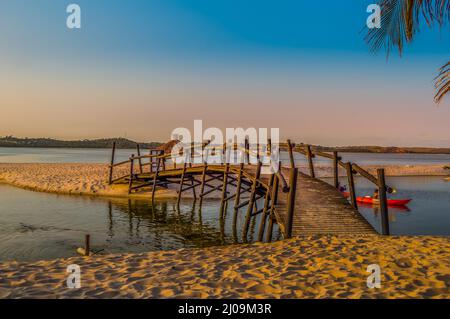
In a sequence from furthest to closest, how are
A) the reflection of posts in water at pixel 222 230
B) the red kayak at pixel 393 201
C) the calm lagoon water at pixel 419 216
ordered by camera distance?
the red kayak at pixel 393 201 < the calm lagoon water at pixel 419 216 < the reflection of posts in water at pixel 222 230

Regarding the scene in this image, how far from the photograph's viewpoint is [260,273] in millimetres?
7086

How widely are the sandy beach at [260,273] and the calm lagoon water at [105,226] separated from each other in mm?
3951

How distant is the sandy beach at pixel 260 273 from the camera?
239 inches

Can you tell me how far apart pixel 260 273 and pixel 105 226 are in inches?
409

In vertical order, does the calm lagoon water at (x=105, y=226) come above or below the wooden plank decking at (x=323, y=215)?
below

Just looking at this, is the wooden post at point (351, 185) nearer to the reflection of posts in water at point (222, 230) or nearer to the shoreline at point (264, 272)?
the shoreline at point (264, 272)

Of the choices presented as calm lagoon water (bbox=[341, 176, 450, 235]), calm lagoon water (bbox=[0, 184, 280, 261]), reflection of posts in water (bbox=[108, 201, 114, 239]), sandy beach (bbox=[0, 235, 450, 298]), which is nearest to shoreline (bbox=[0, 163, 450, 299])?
sandy beach (bbox=[0, 235, 450, 298])

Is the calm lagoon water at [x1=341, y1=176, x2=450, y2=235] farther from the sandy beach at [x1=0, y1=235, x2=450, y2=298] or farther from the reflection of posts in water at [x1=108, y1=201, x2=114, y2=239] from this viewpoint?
the reflection of posts in water at [x1=108, y1=201, x2=114, y2=239]

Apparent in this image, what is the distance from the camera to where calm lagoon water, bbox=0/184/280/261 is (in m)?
12.4

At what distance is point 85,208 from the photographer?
796 inches

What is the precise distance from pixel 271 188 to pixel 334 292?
6.76 metres

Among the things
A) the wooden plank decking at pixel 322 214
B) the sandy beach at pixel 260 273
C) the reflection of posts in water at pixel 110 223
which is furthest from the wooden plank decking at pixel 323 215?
the reflection of posts in water at pixel 110 223

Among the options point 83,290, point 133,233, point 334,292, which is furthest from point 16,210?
point 334,292
